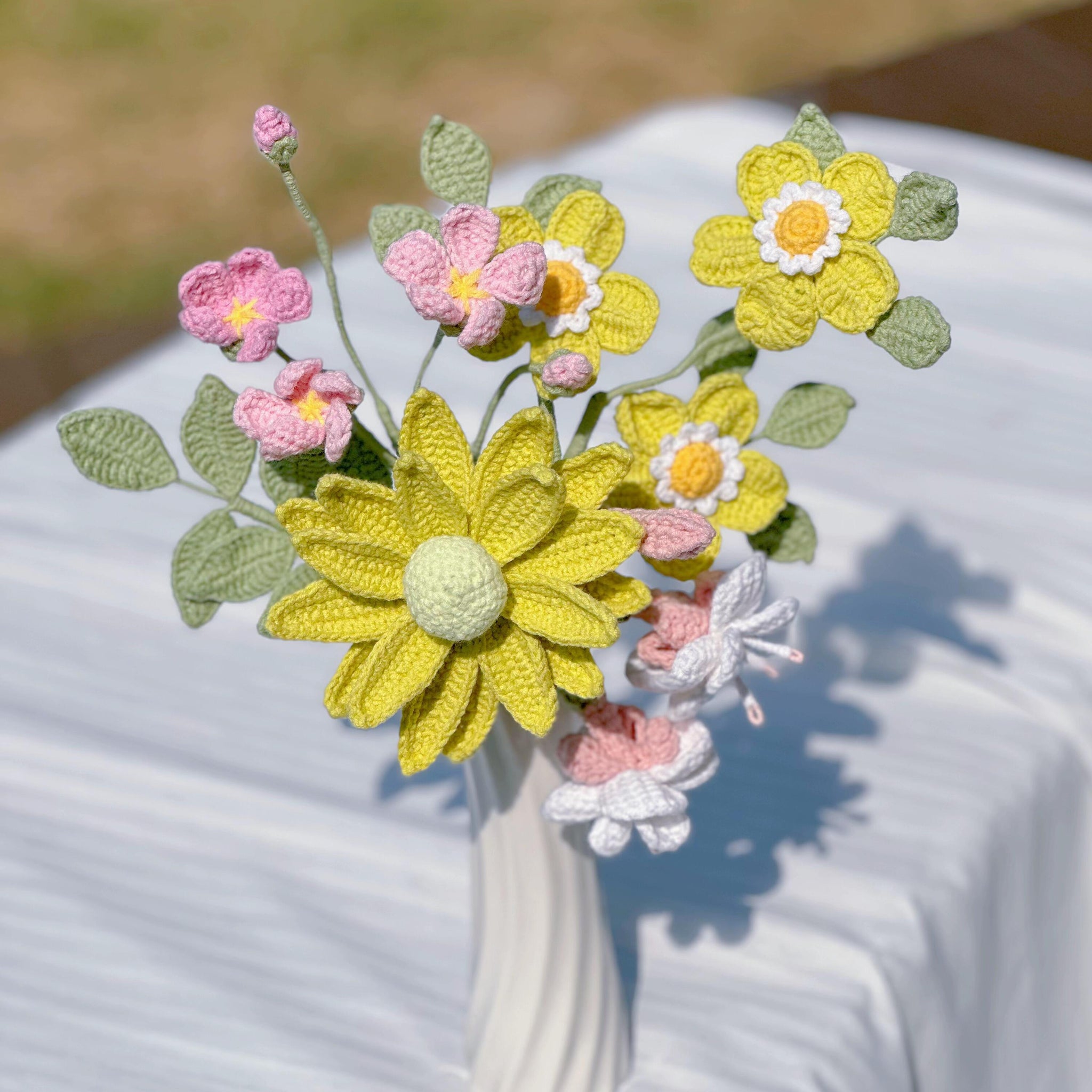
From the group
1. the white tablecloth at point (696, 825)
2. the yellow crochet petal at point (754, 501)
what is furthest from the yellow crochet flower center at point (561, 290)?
the white tablecloth at point (696, 825)

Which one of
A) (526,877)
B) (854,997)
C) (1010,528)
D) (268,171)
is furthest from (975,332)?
(268,171)

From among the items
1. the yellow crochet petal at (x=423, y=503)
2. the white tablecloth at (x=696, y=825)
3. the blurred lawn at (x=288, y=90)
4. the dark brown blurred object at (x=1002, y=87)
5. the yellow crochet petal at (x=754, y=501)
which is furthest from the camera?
the blurred lawn at (x=288, y=90)

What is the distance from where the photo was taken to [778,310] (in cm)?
53

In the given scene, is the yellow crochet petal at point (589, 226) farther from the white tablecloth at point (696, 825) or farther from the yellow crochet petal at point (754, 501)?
the white tablecloth at point (696, 825)

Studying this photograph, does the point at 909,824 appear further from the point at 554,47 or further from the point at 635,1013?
the point at 554,47

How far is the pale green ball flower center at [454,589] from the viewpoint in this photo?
1.65 feet

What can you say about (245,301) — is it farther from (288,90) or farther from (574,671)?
(288,90)

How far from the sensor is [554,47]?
10.7 feet

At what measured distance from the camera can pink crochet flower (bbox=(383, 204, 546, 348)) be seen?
1.67 feet

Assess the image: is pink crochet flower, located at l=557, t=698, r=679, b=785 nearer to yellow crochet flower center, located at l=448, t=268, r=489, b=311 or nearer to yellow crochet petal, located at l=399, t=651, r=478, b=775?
yellow crochet petal, located at l=399, t=651, r=478, b=775

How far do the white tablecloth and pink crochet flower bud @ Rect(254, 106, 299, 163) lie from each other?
448 mm

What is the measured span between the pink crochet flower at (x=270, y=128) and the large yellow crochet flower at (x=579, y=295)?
9cm

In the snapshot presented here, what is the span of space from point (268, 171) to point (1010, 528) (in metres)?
2.26

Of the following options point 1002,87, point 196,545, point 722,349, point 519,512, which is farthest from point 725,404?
point 1002,87
